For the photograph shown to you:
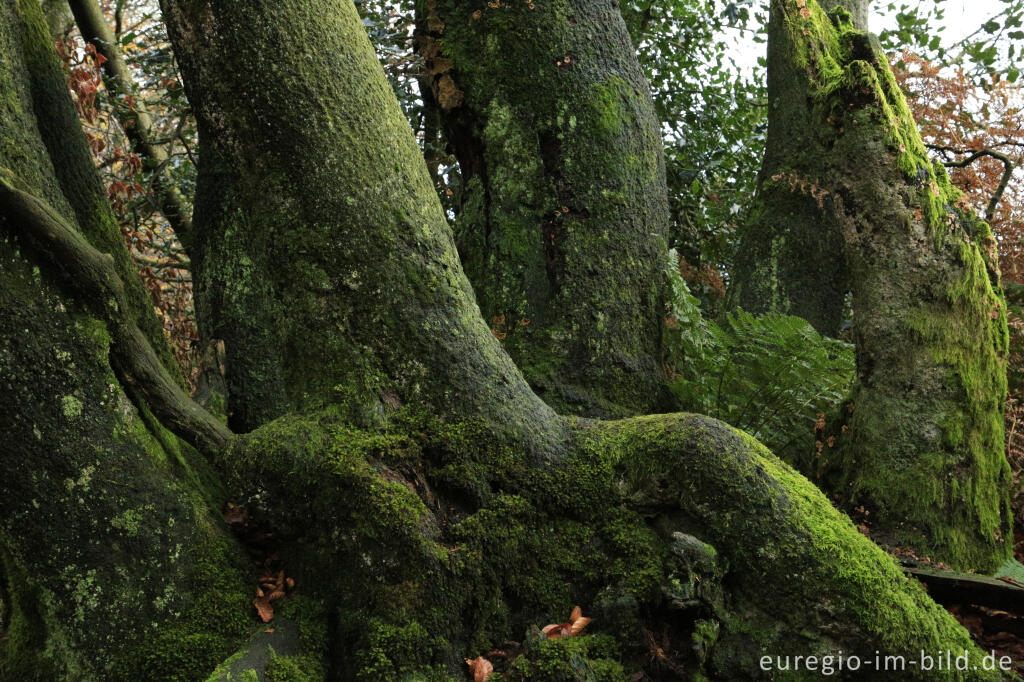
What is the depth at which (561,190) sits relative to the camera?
4.18m

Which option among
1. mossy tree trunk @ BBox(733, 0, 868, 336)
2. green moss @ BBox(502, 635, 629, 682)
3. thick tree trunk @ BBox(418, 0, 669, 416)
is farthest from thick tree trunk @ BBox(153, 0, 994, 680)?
mossy tree trunk @ BBox(733, 0, 868, 336)

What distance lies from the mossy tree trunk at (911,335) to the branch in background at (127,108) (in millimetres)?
5385

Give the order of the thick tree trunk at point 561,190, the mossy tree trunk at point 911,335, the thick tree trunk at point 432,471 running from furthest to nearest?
1. the thick tree trunk at point 561,190
2. the mossy tree trunk at point 911,335
3. the thick tree trunk at point 432,471

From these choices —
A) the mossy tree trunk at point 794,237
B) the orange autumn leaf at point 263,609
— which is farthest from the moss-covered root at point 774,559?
the mossy tree trunk at point 794,237

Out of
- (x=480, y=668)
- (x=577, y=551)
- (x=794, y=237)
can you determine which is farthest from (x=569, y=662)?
(x=794, y=237)

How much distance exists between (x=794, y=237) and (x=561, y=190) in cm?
145

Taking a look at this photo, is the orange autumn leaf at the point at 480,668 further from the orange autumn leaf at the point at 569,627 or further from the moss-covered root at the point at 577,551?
the orange autumn leaf at the point at 569,627

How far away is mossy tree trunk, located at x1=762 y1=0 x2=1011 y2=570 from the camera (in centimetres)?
357

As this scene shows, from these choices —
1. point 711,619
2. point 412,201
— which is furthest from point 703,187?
point 711,619

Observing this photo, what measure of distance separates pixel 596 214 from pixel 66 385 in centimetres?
260

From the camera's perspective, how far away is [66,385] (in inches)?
104

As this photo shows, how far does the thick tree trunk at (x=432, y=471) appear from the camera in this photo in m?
2.54

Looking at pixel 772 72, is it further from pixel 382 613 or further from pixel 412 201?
pixel 382 613

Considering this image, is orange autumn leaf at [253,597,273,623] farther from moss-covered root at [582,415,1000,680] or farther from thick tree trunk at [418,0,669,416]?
thick tree trunk at [418,0,669,416]
